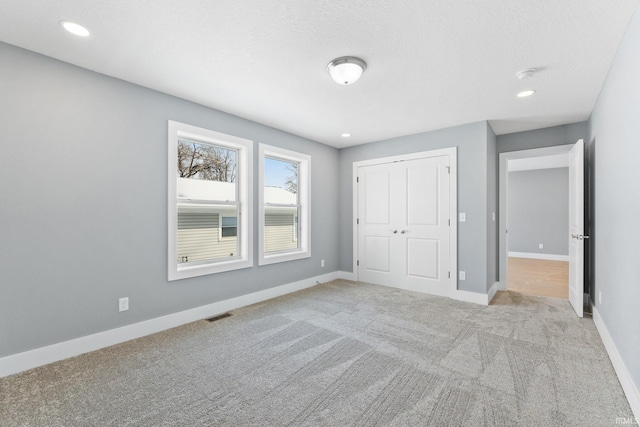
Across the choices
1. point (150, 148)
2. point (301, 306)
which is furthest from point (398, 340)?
point (150, 148)

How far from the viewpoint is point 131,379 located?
6.67 ft

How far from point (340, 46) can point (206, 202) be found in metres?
2.27

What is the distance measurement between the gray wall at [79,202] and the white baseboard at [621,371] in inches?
141

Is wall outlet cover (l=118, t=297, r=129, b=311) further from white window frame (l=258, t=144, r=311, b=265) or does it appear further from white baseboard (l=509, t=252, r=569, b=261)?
white baseboard (l=509, t=252, r=569, b=261)

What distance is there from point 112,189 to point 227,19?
1.84 meters

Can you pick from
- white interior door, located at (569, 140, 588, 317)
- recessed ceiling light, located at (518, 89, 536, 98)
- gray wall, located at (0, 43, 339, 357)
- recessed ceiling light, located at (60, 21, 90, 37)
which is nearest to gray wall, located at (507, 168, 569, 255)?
white interior door, located at (569, 140, 588, 317)

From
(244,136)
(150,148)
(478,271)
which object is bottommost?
(478,271)

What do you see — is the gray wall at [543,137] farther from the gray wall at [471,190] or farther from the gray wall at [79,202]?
the gray wall at [79,202]

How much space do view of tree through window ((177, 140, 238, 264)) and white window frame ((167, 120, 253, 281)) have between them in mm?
81

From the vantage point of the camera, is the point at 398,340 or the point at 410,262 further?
the point at 410,262

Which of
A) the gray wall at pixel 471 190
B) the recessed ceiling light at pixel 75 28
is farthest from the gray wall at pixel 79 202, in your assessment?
the gray wall at pixel 471 190

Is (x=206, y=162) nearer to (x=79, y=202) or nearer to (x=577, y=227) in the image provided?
(x=79, y=202)

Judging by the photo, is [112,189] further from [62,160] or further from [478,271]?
[478,271]

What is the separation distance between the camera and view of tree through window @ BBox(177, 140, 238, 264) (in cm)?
325
